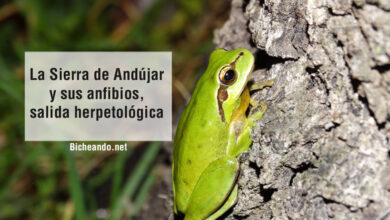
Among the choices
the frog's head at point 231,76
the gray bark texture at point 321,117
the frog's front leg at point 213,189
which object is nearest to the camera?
the gray bark texture at point 321,117

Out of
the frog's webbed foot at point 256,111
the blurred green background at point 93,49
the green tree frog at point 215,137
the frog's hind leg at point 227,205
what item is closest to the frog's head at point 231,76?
the green tree frog at point 215,137

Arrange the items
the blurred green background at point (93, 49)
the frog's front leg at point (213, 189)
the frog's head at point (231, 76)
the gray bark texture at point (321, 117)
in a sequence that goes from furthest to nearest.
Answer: the blurred green background at point (93, 49) < the frog's head at point (231, 76) < the frog's front leg at point (213, 189) < the gray bark texture at point (321, 117)

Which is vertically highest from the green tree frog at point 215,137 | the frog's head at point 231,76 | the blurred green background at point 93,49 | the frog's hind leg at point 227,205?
the frog's head at point 231,76

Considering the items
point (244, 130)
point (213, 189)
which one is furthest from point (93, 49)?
point (213, 189)

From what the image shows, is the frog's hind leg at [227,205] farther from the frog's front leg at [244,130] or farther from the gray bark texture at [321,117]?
the frog's front leg at [244,130]

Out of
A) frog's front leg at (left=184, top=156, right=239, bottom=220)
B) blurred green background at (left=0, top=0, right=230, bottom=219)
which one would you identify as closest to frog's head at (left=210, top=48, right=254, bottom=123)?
frog's front leg at (left=184, top=156, right=239, bottom=220)

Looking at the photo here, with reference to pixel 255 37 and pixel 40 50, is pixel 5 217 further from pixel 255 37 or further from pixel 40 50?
pixel 255 37

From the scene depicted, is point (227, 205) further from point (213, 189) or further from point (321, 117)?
point (321, 117)

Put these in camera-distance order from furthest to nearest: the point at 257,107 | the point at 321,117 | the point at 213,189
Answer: the point at 257,107 < the point at 213,189 < the point at 321,117
